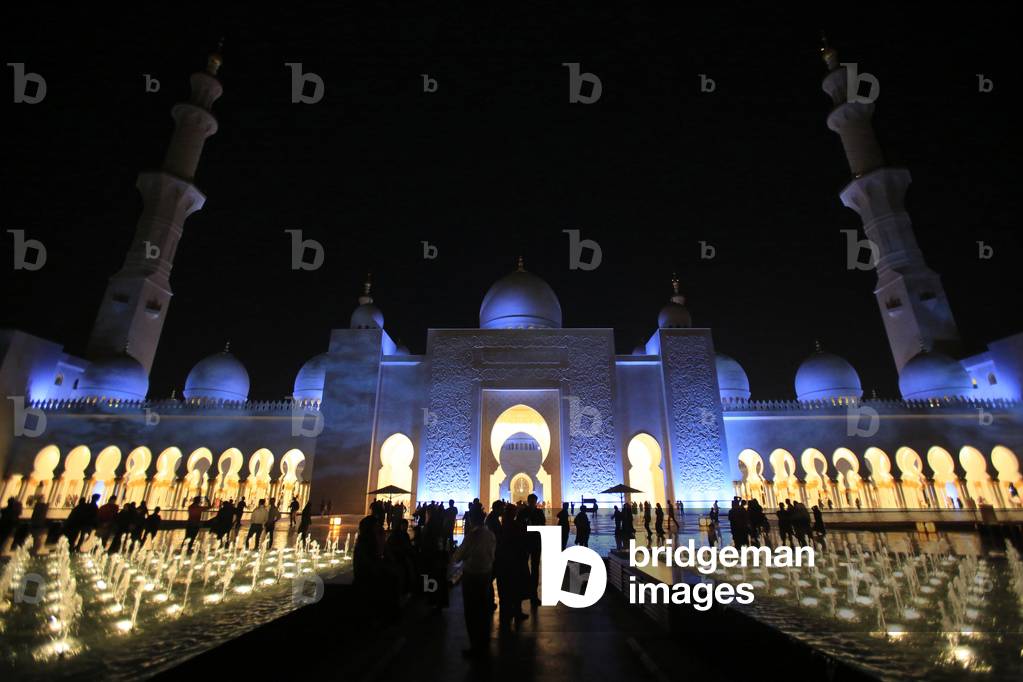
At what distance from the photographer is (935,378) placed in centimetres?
1764

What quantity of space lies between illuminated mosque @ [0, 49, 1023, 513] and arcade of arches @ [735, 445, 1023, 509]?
5cm

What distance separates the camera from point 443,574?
5.11m

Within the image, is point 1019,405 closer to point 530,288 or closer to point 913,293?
point 913,293

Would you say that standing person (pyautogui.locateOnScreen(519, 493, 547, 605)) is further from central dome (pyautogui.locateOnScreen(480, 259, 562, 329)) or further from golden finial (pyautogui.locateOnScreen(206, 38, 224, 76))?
golden finial (pyautogui.locateOnScreen(206, 38, 224, 76))

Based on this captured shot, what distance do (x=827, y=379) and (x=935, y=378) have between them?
325 centimetres

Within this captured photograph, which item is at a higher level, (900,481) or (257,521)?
(900,481)

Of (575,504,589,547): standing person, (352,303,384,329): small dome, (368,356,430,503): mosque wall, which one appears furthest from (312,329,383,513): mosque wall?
(575,504,589,547): standing person

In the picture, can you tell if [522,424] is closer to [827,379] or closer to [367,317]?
[367,317]

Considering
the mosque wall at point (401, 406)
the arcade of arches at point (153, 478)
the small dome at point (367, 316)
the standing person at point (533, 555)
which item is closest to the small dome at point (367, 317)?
the small dome at point (367, 316)

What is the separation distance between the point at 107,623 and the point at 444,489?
491 inches

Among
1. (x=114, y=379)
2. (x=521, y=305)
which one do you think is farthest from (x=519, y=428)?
(x=114, y=379)

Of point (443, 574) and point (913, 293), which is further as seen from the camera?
point (913, 293)

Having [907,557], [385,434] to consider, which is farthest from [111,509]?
[907,557]

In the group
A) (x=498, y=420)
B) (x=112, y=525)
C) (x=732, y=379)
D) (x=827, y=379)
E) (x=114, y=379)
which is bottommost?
(x=112, y=525)
